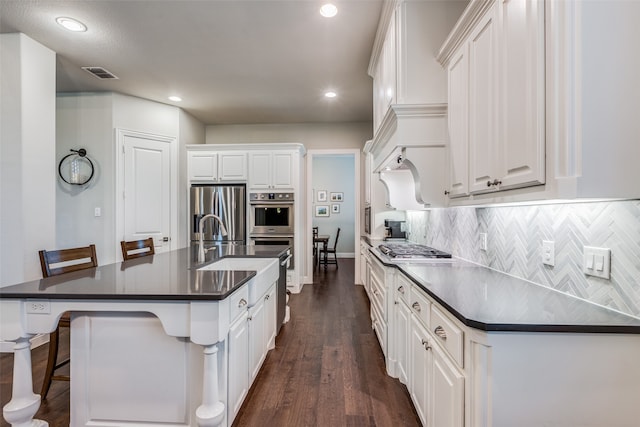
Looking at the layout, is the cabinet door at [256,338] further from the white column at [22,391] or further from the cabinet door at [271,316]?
the white column at [22,391]

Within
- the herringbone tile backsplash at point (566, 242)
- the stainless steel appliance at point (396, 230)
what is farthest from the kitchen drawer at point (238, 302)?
the stainless steel appliance at point (396, 230)

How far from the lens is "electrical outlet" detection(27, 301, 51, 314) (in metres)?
1.35

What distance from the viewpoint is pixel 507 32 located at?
129 centimetres

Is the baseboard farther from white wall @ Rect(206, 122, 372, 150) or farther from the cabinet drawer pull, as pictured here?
white wall @ Rect(206, 122, 372, 150)

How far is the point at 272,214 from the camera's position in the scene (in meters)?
4.63

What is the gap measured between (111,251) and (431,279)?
412 centimetres

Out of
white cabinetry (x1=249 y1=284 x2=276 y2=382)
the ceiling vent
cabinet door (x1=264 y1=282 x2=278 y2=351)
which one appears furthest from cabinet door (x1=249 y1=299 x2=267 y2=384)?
the ceiling vent

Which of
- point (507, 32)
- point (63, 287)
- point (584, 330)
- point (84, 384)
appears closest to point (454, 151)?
point (507, 32)

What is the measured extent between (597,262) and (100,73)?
4.72m

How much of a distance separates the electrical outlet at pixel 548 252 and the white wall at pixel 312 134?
13.3 feet

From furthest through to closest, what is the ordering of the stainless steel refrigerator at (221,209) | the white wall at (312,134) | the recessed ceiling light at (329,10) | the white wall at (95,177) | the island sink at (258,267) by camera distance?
the white wall at (312,134) → the stainless steel refrigerator at (221,209) → the white wall at (95,177) → the recessed ceiling light at (329,10) → the island sink at (258,267)

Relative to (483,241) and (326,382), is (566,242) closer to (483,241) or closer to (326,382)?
(483,241)

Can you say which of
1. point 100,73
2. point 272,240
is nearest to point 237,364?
point 272,240

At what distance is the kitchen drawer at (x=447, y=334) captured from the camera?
1084 mm
